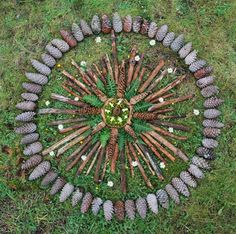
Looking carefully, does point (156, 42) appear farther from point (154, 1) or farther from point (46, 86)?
point (46, 86)

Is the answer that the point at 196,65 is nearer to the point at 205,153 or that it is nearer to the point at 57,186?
the point at 205,153

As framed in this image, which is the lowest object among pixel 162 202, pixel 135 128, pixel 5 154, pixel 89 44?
pixel 5 154

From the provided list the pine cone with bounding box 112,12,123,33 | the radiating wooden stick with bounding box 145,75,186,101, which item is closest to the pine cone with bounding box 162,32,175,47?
the radiating wooden stick with bounding box 145,75,186,101

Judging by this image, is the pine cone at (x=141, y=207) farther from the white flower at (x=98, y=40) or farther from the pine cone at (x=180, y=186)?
the white flower at (x=98, y=40)

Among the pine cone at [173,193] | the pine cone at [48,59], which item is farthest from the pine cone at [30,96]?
the pine cone at [173,193]

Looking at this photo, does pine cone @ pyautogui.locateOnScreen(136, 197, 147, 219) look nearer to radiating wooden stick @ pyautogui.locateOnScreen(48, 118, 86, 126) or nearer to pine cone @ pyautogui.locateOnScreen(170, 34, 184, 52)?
radiating wooden stick @ pyautogui.locateOnScreen(48, 118, 86, 126)

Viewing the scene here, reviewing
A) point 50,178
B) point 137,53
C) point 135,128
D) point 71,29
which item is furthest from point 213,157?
point 71,29
